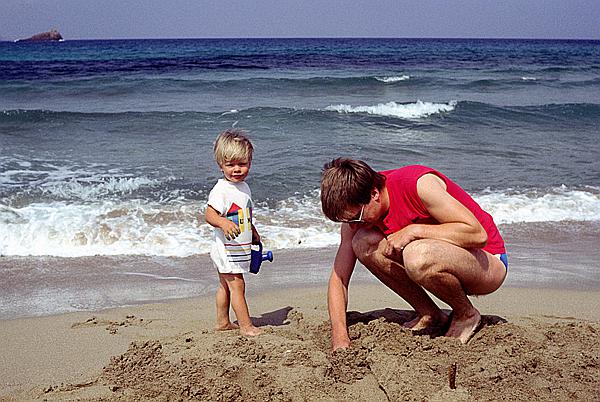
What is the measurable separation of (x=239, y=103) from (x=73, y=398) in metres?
13.2

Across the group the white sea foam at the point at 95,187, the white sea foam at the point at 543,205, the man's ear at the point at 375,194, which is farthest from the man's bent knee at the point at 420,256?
the white sea foam at the point at 95,187

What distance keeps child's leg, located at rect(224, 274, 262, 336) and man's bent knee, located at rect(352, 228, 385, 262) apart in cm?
79

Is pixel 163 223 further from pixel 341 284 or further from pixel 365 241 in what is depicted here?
pixel 365 241

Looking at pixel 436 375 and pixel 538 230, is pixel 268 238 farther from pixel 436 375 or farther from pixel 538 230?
pixel 436 375

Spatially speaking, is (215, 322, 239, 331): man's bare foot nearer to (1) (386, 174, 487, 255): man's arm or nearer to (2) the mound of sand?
(2) the mound of sand

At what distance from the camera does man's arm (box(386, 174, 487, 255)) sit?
3.02m

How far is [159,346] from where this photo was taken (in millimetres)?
3293

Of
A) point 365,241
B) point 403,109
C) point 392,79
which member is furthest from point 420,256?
point 392,79

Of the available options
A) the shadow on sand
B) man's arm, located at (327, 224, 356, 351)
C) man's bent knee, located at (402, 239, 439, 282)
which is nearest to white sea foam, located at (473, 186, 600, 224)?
the shadow on sand

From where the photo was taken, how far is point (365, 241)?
3.25 metres

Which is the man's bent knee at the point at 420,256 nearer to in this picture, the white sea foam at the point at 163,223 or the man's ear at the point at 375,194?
the man's ear at the point at 375,194

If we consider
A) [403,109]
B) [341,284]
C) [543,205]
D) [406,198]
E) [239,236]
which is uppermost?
[406,198]

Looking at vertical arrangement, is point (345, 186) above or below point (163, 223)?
above

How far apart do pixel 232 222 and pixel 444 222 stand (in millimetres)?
1210
